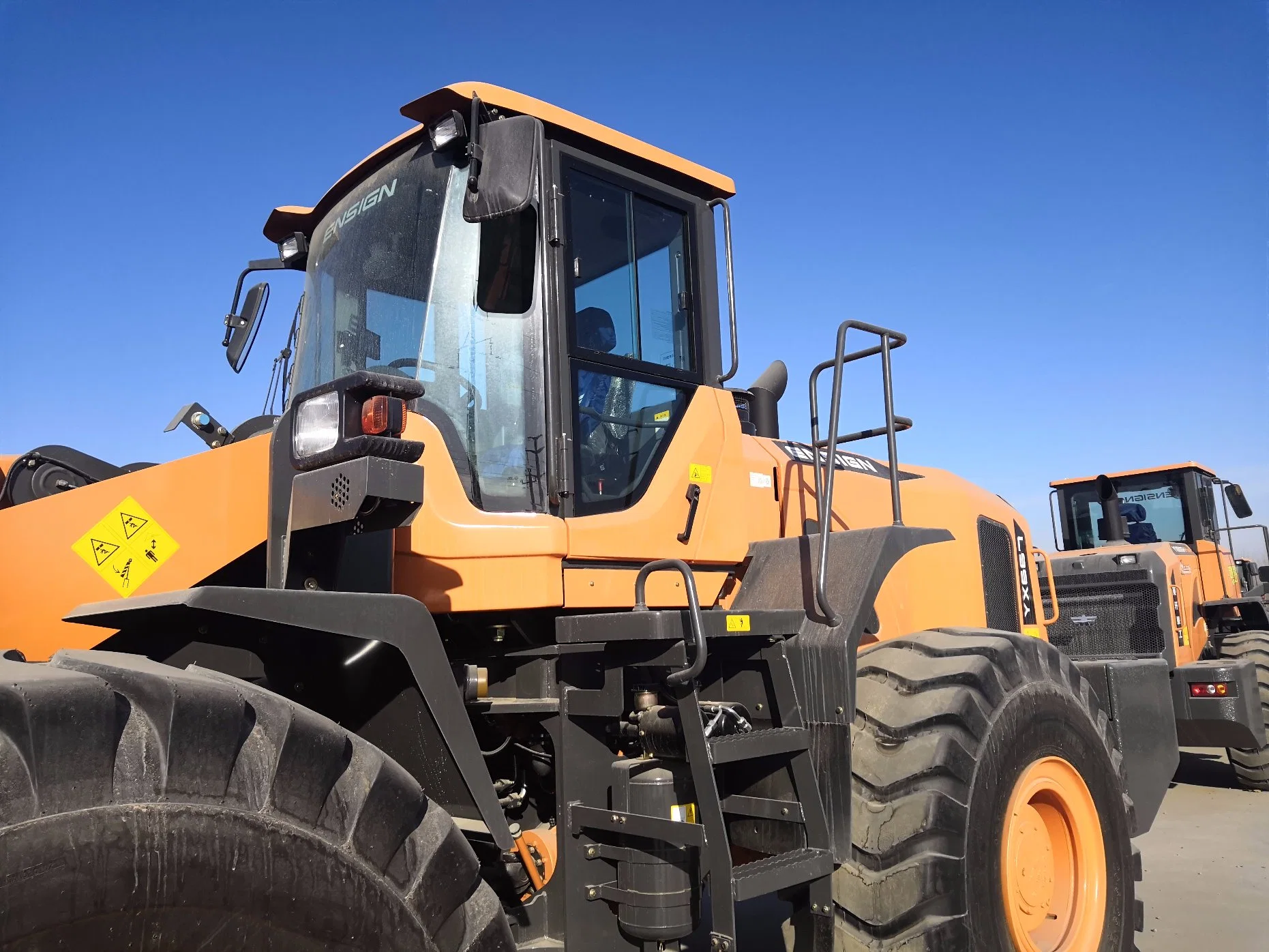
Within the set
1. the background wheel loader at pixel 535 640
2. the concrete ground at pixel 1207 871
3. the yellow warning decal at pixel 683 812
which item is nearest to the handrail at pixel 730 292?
the background wheel loader at pixel 535 640

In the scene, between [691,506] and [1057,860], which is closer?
[691,506]

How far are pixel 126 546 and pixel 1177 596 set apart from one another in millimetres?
10525

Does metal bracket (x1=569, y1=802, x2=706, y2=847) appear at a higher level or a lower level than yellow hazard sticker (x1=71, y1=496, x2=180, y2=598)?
lower

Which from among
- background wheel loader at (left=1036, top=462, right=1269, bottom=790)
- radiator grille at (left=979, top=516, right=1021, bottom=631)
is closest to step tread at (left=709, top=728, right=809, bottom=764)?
radiator grille at (left=979, top=516, right=1021, bottom=631)

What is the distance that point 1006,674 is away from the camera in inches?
152

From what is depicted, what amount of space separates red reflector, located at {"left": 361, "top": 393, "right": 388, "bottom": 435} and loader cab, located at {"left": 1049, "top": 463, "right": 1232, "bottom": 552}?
1130 centimetres

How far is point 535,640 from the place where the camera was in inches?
133

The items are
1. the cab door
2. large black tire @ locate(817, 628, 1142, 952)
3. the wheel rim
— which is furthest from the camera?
the wheel rim

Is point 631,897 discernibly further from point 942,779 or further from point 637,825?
point 942,779

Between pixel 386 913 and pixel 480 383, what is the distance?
1.70 metres

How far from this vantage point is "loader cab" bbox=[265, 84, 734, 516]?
3.33 meters

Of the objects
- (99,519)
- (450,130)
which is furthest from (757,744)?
(450,130)

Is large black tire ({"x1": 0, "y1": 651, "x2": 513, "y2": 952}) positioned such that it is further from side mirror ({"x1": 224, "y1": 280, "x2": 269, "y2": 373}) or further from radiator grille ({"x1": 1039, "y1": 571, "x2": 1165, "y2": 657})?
radiator grille ({"x1": 1039, "y1": 571, "x2": 1165, "y2": 657})

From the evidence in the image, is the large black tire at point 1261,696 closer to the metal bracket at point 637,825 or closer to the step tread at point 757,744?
the step tread at point 757,744
